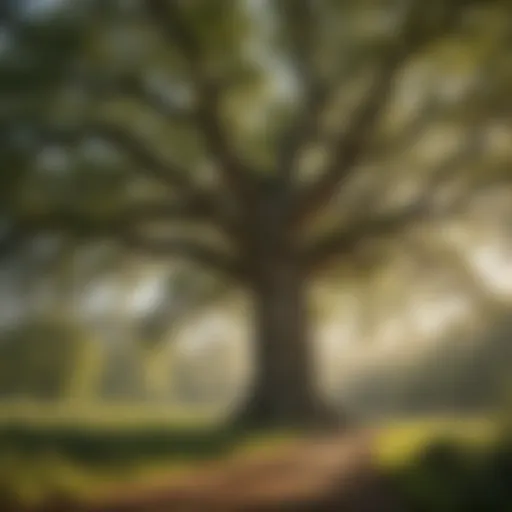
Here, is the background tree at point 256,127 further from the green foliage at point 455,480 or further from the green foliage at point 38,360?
the green foliage at point 455,480

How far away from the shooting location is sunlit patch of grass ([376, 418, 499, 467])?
149 centimetres

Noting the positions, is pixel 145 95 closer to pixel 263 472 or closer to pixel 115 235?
pixel 115 235

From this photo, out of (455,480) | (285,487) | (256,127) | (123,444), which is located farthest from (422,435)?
(256,127)

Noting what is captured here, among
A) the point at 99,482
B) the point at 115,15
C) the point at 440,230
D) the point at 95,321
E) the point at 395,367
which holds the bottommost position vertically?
the point at 99,482

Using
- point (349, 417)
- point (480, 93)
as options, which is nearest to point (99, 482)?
point (349, 417)

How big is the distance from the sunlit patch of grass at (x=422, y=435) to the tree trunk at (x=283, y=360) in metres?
0.10

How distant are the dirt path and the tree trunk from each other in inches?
2.4

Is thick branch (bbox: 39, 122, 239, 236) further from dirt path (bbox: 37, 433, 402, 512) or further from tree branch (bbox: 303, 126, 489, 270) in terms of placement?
dirt path (bbox: 37, 433, 402, 512)

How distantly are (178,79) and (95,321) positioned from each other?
521 millimetres

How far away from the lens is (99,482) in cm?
148

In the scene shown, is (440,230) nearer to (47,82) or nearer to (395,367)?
(395,367)

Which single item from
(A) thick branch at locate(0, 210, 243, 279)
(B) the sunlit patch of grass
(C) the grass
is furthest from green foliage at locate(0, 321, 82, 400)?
(B) the sunlit patch of grass

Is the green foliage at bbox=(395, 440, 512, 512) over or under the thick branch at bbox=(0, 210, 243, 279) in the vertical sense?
under

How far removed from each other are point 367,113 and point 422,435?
0.64m
